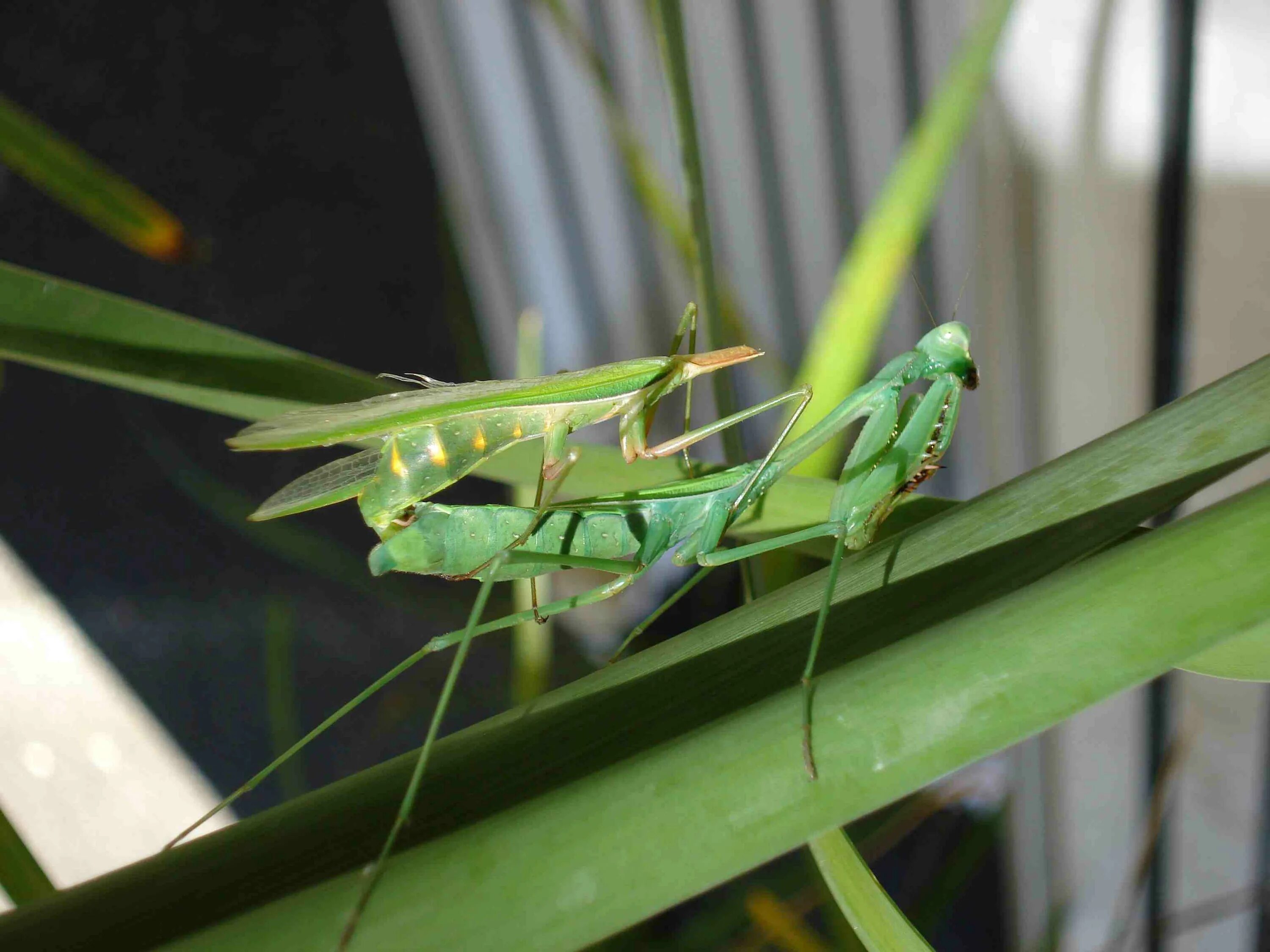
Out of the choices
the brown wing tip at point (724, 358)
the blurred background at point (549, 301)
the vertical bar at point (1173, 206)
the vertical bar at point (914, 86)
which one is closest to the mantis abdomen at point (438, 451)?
the brown wing tip at point (724, 358)

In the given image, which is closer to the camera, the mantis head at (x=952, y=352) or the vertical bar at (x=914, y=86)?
the mantis head at (x=952, y=352)

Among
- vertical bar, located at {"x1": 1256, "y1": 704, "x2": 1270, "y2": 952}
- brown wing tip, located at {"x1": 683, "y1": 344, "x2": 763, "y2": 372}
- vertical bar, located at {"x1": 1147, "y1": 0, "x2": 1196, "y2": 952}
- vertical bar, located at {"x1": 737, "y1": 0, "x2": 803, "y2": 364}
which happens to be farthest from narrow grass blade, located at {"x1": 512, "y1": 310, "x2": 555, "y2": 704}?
vertical bar, located at {"x1": 1256, "y1": 704, "x2": 1270, "y2": 952}

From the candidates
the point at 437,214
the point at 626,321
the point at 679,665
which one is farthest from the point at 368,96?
the point at 679,665

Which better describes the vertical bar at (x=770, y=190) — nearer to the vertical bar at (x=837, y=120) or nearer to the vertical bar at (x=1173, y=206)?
the vertical bar at (x=837, y=120)

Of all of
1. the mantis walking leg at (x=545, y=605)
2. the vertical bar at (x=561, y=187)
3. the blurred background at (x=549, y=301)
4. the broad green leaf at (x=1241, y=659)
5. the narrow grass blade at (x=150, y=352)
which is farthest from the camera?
the vertical bar at (x=561, y=187)

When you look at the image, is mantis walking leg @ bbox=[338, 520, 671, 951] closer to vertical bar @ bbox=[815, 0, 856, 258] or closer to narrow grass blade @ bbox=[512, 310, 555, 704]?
narrow grass blade @ bbox=[512, 310, 555, 704]

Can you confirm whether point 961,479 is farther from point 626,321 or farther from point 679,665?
point 679,665

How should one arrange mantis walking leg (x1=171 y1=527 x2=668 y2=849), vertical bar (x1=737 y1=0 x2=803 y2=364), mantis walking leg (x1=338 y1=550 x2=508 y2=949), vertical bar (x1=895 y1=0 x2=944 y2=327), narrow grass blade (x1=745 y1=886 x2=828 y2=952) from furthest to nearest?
vertical bar (x1=737 y1=0 x2=803 y2=364), vertical bar (x1=895 y1=0 x2=944 y2=327), narrow grass blade (x1=745 y1=886 x2=828 y2=952), mantis walking leg (x1=171 y1=527 x2=668 y2=849), mantis walking leg (x1=338 y1=550 x2=508 y2=949)
